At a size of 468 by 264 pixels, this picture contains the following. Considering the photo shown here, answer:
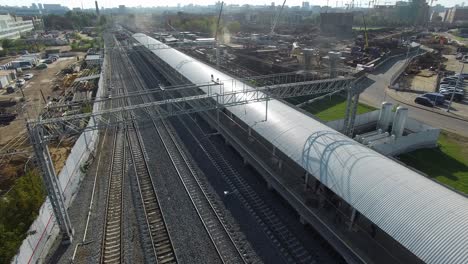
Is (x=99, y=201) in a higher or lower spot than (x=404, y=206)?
lower

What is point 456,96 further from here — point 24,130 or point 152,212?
point 24,130

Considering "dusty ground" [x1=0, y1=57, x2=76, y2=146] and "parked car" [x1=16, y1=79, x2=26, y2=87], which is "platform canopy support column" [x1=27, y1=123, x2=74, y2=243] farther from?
"parked car" [x1=16, y1=79, x2=26, y2=87]

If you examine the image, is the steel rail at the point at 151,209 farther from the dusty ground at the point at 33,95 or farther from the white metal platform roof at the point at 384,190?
the dusty ground at the point at 33,95

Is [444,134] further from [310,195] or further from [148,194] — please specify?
[148,194]

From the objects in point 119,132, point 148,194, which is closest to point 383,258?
point 148,194

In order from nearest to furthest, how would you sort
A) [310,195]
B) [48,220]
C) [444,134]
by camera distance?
[48,220] < [310,195] < [444,134]

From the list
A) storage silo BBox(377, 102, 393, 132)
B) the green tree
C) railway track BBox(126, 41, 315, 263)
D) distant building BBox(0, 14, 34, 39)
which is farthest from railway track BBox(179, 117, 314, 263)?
distant building BBox(0, 14, 34, 39)

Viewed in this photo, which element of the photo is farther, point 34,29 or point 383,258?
point 34,29
